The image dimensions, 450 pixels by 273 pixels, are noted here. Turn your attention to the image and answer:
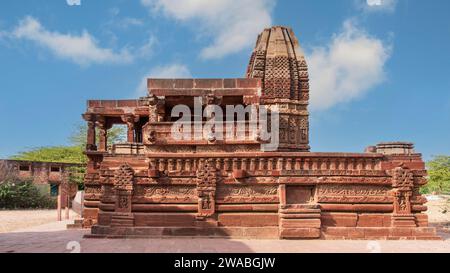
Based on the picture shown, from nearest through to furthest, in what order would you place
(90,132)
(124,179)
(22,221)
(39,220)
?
(124,179), (90,132), (22,221), (39,220)

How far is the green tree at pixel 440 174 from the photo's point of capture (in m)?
17.2

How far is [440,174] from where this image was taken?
56.6 ft

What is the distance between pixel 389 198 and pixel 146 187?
647 cm

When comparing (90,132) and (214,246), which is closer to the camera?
(214,246)

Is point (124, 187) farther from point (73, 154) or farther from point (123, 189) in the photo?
point (73, 154)

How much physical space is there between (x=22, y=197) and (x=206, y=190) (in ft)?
96.1

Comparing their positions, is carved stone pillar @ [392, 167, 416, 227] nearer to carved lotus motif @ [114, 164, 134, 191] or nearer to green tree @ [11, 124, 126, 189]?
carved lotus motif @ [114, 164, 134, 191]

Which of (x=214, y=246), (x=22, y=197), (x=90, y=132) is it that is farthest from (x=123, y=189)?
(x=22, y=197)

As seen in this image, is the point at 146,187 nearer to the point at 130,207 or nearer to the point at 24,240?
the point at 130,207

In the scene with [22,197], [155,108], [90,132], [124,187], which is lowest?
[22,197]

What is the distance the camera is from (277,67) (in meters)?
20.1

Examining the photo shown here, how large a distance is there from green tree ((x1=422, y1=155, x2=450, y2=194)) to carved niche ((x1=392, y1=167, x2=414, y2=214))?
25.0 ft

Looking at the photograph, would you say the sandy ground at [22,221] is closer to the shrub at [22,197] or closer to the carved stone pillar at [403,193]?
the shrub at [22,197]
